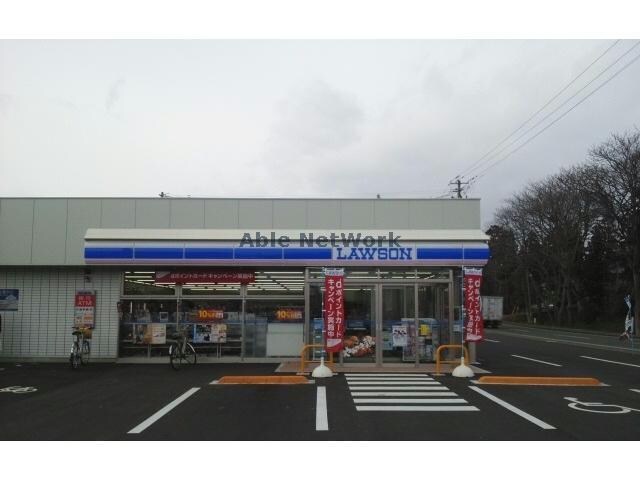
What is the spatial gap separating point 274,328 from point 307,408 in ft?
22.7

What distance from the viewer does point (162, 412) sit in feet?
28.9

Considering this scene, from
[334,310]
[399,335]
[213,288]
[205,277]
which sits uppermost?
[205,277]

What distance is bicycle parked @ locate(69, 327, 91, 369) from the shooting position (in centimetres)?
1467

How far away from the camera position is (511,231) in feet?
195

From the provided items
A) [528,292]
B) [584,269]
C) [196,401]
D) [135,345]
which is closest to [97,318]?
[135,345]

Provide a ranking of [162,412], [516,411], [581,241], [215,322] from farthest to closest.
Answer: [581,241], [215,322], [516,411], [162,412]

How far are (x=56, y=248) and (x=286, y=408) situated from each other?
9.92 m

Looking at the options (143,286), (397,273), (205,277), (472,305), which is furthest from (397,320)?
(143,286)

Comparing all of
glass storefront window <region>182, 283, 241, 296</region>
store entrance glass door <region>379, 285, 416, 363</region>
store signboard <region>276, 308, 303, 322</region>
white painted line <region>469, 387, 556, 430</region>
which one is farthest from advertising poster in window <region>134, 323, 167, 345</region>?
white painted line <region>469, 387, 556, 430</region>

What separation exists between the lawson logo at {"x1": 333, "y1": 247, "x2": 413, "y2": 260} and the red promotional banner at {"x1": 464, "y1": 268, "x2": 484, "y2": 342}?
163 centimetres

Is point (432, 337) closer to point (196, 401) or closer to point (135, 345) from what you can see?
point (196, 401)

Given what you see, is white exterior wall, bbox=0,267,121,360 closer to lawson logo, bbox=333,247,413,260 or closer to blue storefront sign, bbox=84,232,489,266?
blue storefront sign, bbox=84,232,489,266

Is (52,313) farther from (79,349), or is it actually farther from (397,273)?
(397,273)

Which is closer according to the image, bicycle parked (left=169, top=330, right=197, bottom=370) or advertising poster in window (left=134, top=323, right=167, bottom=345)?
bicycle parked (left=169, top=330, right=197, bottom=370)
